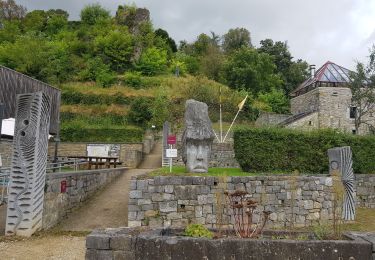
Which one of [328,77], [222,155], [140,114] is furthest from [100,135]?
[328,77]

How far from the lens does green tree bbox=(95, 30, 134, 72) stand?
39.2 m

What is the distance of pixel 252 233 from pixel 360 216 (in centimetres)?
852

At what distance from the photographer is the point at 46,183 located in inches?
367

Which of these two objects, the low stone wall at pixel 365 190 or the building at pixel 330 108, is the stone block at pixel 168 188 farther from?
the building at pixel 330 108

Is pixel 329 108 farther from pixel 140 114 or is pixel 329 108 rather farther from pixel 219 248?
pixel 219 248

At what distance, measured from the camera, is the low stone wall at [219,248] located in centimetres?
471

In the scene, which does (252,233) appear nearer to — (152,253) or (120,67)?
(152,253)

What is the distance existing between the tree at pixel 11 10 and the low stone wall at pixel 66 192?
4977 cm

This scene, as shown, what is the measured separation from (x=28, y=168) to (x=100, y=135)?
14039 mm

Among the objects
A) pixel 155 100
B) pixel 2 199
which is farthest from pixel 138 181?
pixel 155 100

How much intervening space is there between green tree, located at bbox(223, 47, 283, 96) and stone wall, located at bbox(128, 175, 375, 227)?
88.6 feet

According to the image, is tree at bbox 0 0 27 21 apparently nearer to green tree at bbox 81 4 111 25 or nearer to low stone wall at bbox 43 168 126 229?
green tree at bbox 81 4 111 25

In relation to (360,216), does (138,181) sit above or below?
above

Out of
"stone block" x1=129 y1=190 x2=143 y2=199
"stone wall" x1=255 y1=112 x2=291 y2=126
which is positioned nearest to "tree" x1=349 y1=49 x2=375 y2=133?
"stone wall" x1=255 y1=112 x2=291 y2=126
